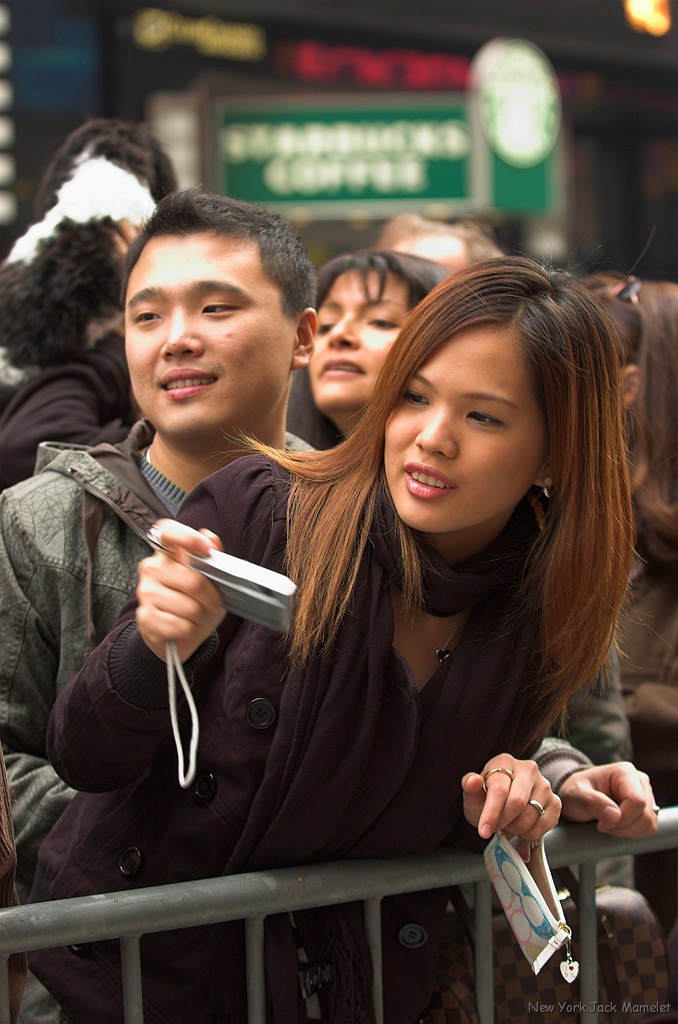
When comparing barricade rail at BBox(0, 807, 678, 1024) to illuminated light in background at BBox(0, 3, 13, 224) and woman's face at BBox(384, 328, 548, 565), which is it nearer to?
woman's face at BBox(384, 328, 548, 565)

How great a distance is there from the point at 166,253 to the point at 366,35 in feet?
25.5

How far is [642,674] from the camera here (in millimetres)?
3123

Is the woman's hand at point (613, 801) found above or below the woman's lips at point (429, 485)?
below

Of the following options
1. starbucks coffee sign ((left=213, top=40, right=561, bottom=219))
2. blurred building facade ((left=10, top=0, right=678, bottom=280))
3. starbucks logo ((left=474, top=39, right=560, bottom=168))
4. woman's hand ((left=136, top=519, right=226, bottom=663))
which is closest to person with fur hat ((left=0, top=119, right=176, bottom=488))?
woman's hand ((left=136, top=519, right=226, bottom=663))

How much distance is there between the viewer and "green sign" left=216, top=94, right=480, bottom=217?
6.26 metres

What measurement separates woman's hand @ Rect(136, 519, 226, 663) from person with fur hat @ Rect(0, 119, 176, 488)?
3.87 feet

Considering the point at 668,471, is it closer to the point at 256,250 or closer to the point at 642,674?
the point at 642,674

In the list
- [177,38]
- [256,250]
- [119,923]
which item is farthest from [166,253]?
[177,38]

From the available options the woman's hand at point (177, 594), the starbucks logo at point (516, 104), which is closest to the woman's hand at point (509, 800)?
the woman's hand at point (177, 594)

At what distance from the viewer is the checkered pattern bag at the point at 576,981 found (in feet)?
7.29

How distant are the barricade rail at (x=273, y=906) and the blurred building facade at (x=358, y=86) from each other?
8.98 feet

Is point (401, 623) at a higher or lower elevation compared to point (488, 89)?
lower

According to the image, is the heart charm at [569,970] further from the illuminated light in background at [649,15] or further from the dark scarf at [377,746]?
the illuminated light in background at [649,15]

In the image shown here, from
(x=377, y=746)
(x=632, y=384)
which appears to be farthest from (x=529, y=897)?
(x=632, y=384)
